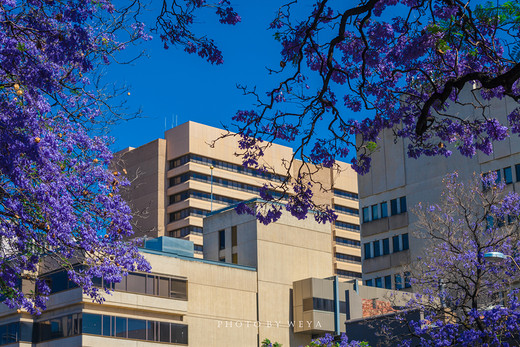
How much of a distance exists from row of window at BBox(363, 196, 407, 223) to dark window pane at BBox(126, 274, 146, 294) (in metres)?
18.7

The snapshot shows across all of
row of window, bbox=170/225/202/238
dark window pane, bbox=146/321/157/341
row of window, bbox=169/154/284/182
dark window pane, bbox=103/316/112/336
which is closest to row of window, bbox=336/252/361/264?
row of window, bbox=169/154/284/182

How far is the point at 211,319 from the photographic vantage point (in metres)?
66.1

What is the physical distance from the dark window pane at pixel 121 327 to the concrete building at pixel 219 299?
0.24ft

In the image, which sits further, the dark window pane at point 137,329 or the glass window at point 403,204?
the glass window at point 403,204

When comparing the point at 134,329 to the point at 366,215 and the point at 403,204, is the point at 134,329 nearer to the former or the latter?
the point at 366,215

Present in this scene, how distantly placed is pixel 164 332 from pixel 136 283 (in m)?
Result: 4.41

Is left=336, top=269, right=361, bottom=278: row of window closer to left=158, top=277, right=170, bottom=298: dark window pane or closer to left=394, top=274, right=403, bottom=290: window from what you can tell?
left=394, top=274, right=403, bottom=290: window

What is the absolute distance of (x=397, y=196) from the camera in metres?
66.1

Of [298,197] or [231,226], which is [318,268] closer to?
[231,226]

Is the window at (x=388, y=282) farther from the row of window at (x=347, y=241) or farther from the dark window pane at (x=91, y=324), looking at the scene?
the row of window at (x=347, y=241)

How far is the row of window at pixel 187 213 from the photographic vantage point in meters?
107

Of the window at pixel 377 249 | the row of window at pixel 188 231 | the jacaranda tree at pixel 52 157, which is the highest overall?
the row of window at pixel 188 231

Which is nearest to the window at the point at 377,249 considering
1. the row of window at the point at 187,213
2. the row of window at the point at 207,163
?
the row of window at the point at 207,163

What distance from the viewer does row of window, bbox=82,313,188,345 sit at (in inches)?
2301
